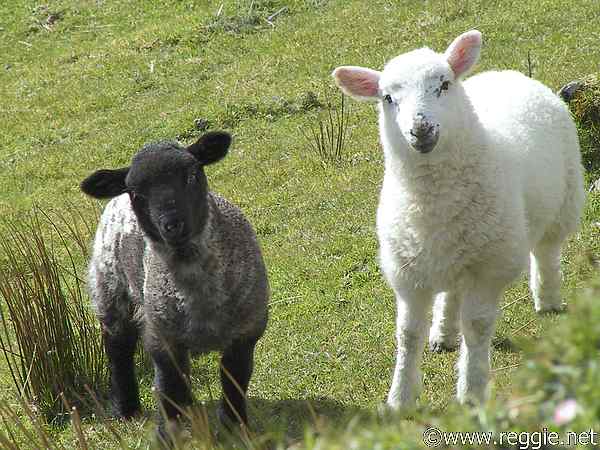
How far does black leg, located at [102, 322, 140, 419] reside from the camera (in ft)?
22.6

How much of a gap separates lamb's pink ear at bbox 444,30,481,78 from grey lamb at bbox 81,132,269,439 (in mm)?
1548

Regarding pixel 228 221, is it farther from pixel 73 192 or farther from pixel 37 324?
pixel 73 192

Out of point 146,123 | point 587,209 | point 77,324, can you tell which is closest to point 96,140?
point 146,123

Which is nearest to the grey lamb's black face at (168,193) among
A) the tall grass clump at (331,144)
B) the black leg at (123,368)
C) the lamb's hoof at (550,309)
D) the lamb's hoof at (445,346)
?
the black leg at (123,368)

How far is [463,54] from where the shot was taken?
5887 millimetres

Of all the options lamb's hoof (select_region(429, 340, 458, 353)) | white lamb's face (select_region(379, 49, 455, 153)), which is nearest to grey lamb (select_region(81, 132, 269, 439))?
white lamb's face (select_region(379, 49, 455, 153))

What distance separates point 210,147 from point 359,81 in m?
1.06

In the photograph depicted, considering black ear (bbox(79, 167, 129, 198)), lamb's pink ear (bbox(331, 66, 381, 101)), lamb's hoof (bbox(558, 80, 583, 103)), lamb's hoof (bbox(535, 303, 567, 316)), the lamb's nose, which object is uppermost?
lamb's pink ear (bbox(331, 66, 381, 101))

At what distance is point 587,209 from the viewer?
8352 mm

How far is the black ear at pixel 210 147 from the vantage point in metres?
6.04

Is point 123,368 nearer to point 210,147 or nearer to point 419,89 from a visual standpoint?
point 210,147

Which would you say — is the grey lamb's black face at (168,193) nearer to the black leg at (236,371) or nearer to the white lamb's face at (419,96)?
the black leg at (236,371)

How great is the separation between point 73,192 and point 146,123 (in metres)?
2.26

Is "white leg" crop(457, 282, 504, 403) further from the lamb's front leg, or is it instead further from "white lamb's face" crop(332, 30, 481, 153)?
the lamb's front leg
